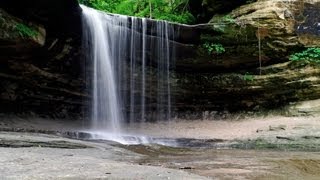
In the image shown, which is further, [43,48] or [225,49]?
[225,49]

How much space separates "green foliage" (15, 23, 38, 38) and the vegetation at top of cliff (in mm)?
7945

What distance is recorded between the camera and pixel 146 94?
1773 centimetres

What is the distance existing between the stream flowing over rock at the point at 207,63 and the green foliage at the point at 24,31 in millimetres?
319

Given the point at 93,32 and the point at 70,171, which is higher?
the point at 93,32

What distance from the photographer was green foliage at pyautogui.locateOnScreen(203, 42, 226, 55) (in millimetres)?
17297

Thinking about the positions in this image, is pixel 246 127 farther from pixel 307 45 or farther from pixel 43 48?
pixel 43 48

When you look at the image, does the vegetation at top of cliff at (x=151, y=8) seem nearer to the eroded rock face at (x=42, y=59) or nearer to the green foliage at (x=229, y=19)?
the green foliage at (x=229, y=19)

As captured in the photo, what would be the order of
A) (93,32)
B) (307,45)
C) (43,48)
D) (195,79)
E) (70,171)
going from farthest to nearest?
(195,79), (307,45), (93,32), (43,48), (70,171)

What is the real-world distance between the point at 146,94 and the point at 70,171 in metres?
12.9

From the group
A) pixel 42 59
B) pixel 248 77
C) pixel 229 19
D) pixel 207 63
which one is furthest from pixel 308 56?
pixel 42 59

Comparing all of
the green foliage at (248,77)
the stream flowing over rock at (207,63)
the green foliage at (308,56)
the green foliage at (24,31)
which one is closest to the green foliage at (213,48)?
the stream flowing over rock at (207,63)

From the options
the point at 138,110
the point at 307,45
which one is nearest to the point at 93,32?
the point at 138,110

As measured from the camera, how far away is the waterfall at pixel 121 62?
52.5 feet

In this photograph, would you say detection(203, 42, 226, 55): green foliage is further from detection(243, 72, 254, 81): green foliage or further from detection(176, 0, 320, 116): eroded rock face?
detection(243, 72, 254, 81): green foliage
